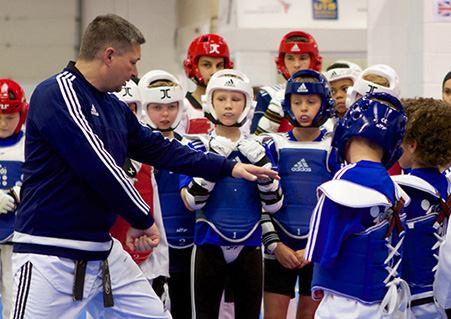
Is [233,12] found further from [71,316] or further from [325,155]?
[71,316]

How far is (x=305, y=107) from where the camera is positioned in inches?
179

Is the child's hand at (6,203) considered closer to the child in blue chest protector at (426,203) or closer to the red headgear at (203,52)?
the red headgear at (203,52)

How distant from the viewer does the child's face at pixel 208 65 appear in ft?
19.7

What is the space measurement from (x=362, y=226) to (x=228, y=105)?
1.83 meters

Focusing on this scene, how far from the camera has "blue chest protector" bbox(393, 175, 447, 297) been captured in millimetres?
3469

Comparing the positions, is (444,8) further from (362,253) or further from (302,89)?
(362,253)

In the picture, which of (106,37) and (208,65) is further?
(208,65)

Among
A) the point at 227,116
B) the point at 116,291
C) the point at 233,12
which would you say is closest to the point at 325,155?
the point at 227,116

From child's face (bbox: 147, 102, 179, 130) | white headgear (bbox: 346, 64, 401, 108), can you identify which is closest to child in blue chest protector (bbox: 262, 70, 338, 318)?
white headgear (bbox: 346, 64, 401, 108)

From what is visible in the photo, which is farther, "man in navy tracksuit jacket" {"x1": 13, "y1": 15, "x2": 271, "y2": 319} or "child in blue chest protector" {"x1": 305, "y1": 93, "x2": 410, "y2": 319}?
"man in navy tracksuit jacket" {"x1": 13, "y1": 15, "x2": 271, "y2": 319}

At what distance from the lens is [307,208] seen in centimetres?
446

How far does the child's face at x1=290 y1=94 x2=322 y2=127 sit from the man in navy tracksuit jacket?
1.41 meters

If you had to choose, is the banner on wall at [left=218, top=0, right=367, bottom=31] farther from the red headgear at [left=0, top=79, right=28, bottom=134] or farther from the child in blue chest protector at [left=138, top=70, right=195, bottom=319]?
the child in blue chest protector at [left=138, top=70, right=195, bottom=319]

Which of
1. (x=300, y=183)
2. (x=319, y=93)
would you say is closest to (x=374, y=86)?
(x=319, y=93)
